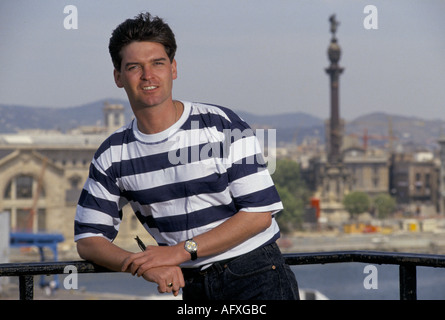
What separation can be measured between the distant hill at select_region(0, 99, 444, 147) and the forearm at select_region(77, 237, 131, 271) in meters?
39.8

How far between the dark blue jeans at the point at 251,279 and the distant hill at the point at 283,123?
3989 centimetres

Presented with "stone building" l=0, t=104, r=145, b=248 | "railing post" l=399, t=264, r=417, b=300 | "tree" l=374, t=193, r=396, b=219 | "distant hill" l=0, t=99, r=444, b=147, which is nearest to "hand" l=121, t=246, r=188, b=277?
"railing post" l=399, t=264, r=417, b=300

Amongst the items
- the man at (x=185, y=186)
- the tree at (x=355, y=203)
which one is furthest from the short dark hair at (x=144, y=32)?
the tree at (x=355, y=203)

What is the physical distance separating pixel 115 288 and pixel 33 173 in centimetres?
751

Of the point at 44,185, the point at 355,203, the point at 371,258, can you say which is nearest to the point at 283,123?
the point at 355,203

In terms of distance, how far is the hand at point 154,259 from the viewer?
1154mm

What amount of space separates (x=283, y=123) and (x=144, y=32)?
78.8 m

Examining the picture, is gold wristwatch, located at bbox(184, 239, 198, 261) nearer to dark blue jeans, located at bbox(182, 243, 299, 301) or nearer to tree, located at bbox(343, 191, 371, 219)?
dark blue jeans, located at bbox(182, 243, 299, 301)

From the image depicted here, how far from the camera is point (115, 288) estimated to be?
3144 centimetres

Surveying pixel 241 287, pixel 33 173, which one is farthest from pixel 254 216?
pixel 33 173

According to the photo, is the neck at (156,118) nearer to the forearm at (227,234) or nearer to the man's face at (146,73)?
the man's face at (146,73)

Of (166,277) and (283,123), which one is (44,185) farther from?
(283,123)

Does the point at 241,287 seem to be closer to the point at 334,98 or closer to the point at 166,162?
the point at 166,162

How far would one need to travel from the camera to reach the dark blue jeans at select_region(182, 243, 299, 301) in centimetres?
119
